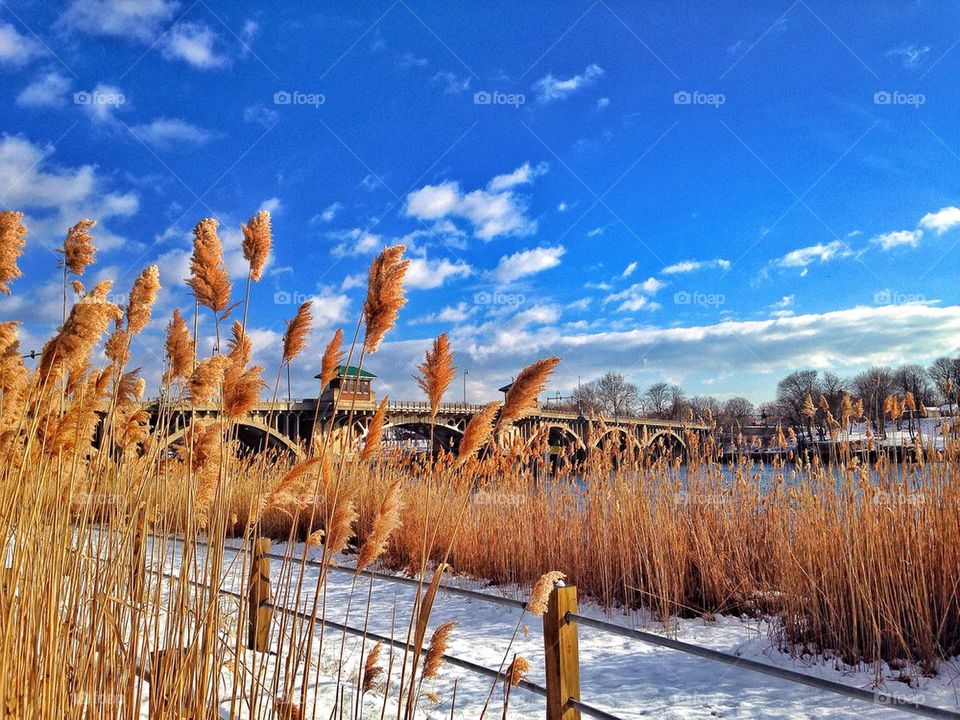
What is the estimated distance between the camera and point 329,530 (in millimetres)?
1754

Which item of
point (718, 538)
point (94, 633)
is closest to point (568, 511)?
point (718, 538)

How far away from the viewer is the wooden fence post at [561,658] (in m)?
2.40

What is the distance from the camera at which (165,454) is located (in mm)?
2473

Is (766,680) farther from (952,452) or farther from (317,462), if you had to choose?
(317,462)

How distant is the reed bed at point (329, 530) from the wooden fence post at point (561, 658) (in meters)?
0.32

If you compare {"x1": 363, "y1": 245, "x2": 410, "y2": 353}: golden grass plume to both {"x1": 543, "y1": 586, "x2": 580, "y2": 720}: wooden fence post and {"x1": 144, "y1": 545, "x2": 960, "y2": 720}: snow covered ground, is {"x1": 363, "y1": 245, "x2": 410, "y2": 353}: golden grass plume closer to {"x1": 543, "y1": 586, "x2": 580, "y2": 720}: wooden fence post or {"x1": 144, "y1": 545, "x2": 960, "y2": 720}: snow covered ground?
{"x1": 543, "y1": 586, "x2": 580, "y2": 720}: wooden fence post

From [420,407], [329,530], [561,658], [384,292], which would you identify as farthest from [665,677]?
[420,407]

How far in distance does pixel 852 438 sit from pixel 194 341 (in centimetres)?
453

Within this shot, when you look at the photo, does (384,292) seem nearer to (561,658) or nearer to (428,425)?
(561,658)

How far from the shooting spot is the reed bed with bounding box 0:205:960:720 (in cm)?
179

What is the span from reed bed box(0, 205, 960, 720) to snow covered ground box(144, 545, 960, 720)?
15 cm

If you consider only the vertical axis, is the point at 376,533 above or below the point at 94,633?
above

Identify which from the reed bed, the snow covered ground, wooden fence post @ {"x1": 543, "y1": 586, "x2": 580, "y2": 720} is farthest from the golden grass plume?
the snow covered ground

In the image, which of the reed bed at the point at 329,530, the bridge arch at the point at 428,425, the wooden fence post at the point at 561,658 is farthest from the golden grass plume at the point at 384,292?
the bridge arch at the point at 428,425
